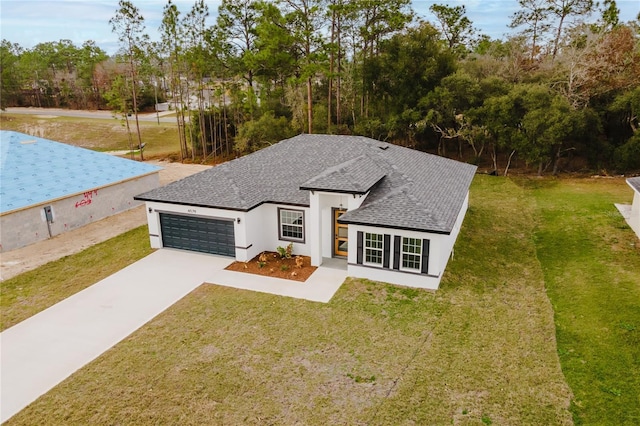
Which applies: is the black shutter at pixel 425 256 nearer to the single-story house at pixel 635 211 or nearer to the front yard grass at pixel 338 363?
the front yard grass at pixel 338 363

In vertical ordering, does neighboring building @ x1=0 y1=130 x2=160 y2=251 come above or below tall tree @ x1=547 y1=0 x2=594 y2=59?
below

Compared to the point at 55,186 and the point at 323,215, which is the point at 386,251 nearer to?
the point at 323,215

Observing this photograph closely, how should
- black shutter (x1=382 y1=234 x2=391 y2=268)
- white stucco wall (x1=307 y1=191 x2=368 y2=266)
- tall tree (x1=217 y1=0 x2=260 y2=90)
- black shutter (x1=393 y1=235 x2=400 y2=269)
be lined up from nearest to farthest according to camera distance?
black shutter (x1=393 y1=235 x2=400 y2=269) → black shutter (x1=382 y1=234 x2=391 y2=268) → white stucco wall (x1=307 y1=191 x2=368 y2=266) → tall tree (x1=217 y1=0 x2=260 y2=90)

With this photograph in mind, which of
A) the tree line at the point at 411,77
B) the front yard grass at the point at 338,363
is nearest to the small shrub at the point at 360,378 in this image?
the front yard grass at the point at 338,363

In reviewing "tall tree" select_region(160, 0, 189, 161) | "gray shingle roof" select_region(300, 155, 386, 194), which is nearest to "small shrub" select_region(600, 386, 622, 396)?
"gray shingle roof" select_region(300, 155, 386, 194)

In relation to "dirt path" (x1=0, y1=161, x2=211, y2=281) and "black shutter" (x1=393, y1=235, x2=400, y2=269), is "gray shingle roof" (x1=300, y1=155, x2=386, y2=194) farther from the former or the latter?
"dirt path" (x1=0, y1=161, x2=211, y2=281)

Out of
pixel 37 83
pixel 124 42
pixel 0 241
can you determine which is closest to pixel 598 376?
pixel 0 241

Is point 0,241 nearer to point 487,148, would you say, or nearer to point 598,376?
point 598,376
